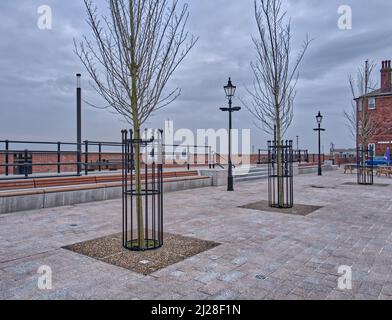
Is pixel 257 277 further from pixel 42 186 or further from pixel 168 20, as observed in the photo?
pixel 42 186

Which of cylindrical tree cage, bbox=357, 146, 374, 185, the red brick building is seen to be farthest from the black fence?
the red brick building

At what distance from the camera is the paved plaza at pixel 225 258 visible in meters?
3.29

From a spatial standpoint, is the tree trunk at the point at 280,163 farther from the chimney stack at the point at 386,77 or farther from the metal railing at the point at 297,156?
the chimney stack at the point at 386,77

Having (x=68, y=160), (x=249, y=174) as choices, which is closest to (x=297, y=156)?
(x=249, y=174)

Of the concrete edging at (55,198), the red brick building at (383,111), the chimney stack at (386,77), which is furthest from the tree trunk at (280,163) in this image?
the chimney stack at (386,77)

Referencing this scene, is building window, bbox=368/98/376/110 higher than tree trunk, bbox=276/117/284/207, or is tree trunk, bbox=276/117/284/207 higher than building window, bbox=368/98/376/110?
building window, bbox=368/98/376/110

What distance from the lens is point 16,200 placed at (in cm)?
778

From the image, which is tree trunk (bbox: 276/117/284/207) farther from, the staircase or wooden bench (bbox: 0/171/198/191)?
the staircase

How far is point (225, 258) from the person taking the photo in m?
4.35

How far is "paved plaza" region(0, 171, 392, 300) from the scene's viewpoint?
3289 millimetres

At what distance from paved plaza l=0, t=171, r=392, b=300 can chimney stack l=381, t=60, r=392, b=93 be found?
3108 cm

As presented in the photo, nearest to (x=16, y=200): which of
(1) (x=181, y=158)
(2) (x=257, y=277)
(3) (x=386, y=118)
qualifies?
(2) (x=257, y=277)

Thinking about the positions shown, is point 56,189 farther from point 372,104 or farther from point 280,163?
point 372,104
